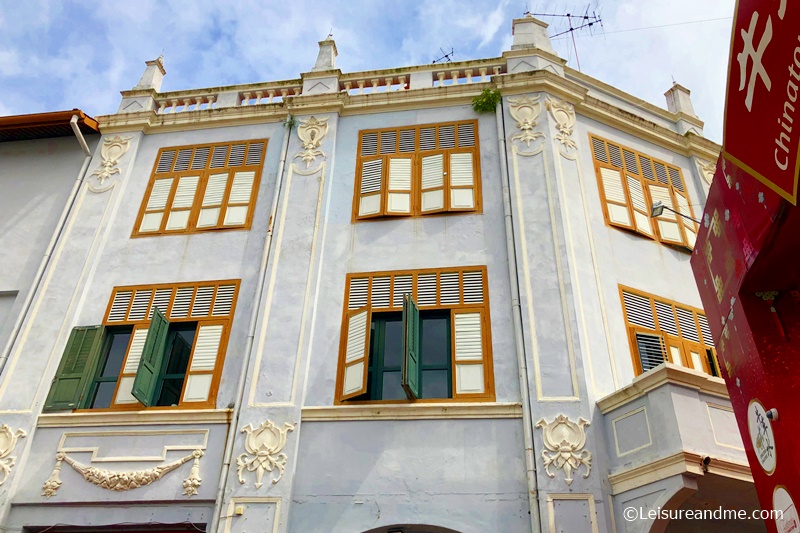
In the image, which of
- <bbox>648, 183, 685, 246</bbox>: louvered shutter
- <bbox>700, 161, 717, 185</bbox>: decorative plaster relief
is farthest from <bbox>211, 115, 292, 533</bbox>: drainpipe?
<bbox>700, 161, 717, 185</bbox>: decorative plaster relief

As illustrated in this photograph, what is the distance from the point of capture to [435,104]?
41.7 ft

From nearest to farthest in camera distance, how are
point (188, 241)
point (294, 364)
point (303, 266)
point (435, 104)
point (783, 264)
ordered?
point (783, 264) < point (294, 364) < point (303, 266) < point (188, 241) < point (435, 104)

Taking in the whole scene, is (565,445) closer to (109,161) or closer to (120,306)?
(120,306)

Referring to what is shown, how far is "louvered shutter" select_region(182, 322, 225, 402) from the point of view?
Answer: 1005cm

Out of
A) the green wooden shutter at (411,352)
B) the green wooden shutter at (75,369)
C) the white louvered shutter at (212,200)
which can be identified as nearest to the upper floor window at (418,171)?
the green wooden shutter at (411,352)

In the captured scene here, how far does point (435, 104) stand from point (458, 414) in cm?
619

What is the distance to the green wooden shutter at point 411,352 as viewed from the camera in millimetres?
9069

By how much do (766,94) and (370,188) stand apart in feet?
25.9

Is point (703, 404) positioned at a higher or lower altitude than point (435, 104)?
lower

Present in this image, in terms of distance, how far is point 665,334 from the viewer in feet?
33.7

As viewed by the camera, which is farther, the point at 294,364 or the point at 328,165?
the point at 328,165

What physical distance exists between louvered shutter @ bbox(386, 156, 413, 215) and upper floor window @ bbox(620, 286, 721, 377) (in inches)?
149

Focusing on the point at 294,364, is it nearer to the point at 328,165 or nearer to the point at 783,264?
the point at 328,165

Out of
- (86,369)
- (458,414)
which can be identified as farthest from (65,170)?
(458,414)
